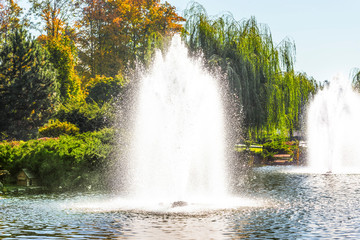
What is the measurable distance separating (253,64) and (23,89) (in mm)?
14849

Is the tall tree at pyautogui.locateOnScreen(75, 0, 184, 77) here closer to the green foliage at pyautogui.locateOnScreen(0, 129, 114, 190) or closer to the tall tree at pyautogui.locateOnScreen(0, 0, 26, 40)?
the tall tree at pyautogui.locateOnScreen(0, 0, 26, 40)

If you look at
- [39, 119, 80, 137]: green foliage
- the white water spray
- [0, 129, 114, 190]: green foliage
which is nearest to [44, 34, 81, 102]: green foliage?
[39, 119, 80, 137]: green foliage

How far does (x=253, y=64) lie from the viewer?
29188 mm

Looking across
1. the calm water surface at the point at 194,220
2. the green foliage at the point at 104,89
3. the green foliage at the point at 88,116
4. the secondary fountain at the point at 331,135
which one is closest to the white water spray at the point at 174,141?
the calm water surface at the point at 194,220

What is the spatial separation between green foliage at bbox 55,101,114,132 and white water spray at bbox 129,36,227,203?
6.27 m

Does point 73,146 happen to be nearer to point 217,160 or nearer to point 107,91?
point 217,160

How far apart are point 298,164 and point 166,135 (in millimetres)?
18277

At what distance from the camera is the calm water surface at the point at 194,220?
30.8 feet

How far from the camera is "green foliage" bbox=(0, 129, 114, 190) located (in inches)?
731

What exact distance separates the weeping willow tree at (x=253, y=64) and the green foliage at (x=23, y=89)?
1095 centimetres

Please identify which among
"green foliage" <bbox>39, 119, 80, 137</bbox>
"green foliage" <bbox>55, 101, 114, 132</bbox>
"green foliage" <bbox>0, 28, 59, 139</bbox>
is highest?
"green foliage" <bbox>0, 28, 59, 139</bbox>

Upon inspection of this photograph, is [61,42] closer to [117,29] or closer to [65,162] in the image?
[117,29]

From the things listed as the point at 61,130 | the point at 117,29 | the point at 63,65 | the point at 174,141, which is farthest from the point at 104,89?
the point at 174,141

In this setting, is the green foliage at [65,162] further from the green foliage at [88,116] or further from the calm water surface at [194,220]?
the green foliage at [88,116]
